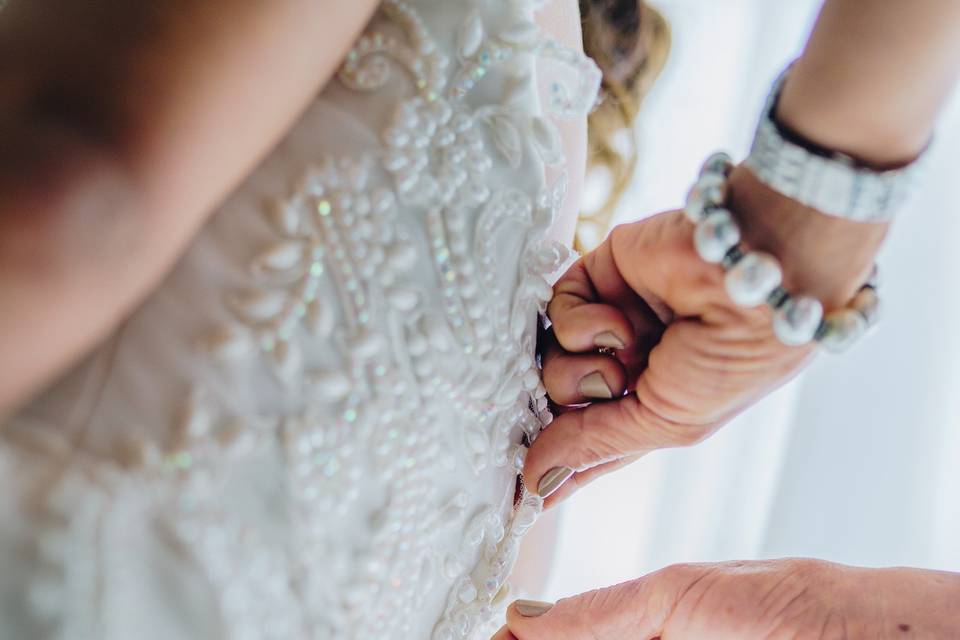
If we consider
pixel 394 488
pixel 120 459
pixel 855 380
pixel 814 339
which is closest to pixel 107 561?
pixel 120 459

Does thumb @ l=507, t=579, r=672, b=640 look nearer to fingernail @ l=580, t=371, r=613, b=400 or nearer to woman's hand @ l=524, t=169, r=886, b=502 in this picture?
woman's hand @ l=524, t=169, r=886, b=502

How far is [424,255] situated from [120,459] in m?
0.24

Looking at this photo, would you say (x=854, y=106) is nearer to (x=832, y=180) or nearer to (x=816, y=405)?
(x=832, y=180)

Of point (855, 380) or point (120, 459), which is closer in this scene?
point (120, 459)

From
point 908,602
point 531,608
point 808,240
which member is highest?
point 808,240

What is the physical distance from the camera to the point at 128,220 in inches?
18.2

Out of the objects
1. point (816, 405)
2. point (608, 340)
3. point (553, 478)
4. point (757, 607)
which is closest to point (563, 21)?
point (608, 340)

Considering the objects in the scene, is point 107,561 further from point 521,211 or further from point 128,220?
point 521,211

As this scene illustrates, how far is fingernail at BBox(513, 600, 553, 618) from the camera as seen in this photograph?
0.84 metres

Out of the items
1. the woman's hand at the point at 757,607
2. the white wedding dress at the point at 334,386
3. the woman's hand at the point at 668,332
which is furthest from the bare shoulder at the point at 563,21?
the woman's hand at the point at 757,607

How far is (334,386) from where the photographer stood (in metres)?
0.53

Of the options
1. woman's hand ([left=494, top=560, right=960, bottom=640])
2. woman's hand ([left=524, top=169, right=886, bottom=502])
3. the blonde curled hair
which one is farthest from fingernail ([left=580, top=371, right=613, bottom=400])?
the blonde curled hair

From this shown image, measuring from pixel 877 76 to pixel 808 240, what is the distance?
106mm

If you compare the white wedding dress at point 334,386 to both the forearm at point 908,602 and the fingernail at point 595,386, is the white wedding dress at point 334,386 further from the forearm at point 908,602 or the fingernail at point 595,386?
the forearm at point 908,602
